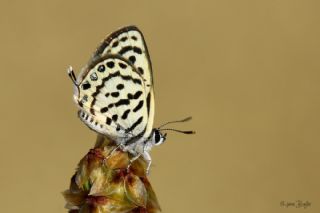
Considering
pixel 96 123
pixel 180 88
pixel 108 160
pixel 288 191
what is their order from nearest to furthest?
pixel 108 160, pixel 96 123, pixel 288 191, pixel 180 88

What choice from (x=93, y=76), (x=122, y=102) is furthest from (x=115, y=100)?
(x=93, y=76)

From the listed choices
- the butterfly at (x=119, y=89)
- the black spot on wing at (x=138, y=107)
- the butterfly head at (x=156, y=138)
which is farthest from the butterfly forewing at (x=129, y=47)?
the butterfly head at (x=156, y=138)

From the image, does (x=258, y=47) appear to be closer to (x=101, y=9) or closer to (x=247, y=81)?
(x=247, y=81)

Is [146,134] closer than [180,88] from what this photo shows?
Yes

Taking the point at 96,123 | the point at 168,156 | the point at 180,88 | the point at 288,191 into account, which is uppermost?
the point at 96,123

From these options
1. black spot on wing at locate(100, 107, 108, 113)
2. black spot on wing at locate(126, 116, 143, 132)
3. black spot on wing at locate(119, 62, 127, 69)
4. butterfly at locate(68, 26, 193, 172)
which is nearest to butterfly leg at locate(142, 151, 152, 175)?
butterfly at locate(68, 26, 193, 172)

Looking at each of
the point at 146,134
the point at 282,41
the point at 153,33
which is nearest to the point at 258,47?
the point at 282,41

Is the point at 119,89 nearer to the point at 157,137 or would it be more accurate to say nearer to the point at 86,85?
the point at 86,85

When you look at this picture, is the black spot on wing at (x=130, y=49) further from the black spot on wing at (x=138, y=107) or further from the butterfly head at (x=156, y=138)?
the butterfly head at (x=156, y=138)
